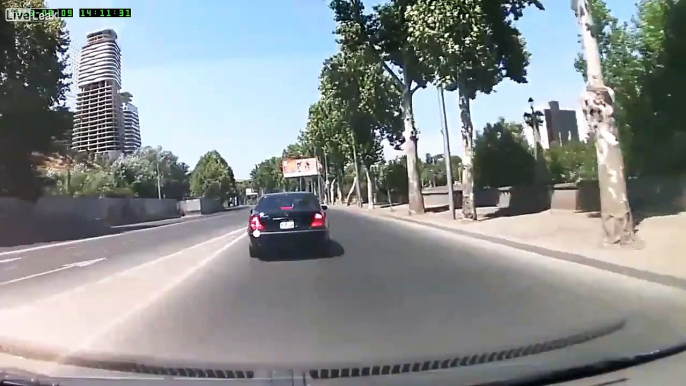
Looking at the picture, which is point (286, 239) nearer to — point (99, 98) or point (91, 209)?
point (99, 98)

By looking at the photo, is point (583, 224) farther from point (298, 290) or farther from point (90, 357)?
point (90, 357)

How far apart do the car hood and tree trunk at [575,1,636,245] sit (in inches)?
332

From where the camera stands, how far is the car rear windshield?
1716 centimetres

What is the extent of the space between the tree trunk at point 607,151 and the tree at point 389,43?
1712cm

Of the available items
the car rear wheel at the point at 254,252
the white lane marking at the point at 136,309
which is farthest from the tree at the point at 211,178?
the white lane marking at the point at 136,309

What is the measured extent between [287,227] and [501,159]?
29424 mm

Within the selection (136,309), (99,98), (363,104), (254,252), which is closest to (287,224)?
(254,252)

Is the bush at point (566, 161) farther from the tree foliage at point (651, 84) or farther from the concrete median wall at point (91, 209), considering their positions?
the concrete median wall at point (91, 209)

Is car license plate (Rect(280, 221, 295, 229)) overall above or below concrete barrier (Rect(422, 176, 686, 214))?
above

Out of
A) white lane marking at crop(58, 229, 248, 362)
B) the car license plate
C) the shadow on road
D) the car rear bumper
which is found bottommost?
the shadow on road

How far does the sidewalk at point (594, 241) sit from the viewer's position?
1141cm

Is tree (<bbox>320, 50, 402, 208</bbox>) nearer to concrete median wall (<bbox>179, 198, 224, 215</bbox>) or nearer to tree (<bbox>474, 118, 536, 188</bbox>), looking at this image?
tree (<bbox>474, 118, 536, 188</bbox>)

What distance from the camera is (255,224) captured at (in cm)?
1702

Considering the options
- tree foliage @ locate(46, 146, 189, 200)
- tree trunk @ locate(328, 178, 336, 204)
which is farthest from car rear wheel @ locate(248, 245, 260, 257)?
tree trunk @ locate(328, 178, 336, 204)
